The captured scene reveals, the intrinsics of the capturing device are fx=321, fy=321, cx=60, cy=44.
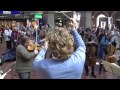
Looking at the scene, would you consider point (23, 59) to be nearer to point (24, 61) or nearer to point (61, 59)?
point (24, 61)

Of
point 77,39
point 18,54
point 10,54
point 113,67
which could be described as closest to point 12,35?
point 10,54

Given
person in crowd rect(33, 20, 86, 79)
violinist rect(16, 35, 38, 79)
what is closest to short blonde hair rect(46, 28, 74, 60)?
person in crowd rect(33, 20, 86, 79)

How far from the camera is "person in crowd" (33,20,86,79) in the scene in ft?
6.94

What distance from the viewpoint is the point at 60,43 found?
211 centimetres

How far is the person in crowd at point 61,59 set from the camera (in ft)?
6.94

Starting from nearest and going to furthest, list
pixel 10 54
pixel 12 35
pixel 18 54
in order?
pixel 18 54, pixel 10 54, pixel 12 35

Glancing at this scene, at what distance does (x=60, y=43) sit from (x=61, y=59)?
116 mm

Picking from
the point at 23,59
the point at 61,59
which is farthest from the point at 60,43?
the point at 23,59

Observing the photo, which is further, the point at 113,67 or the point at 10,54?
the point at 10,54

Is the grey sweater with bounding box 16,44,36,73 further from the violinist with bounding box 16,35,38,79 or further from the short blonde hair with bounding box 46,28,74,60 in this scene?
the short blonde hair with bounding box 46,28,74,60
